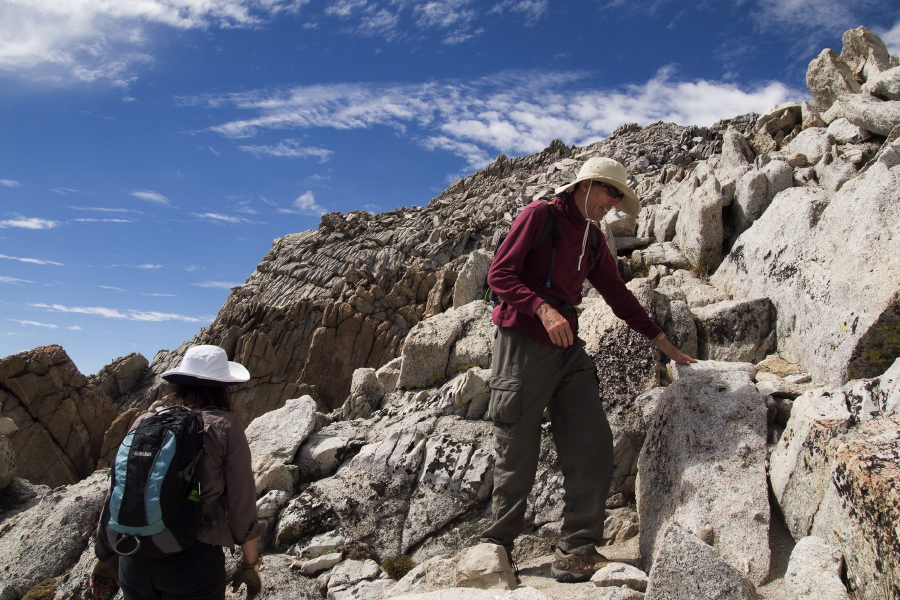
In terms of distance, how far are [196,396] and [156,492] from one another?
2.95 feet

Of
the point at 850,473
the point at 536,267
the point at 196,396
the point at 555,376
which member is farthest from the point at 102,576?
the point at 850,473

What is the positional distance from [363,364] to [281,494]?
1406 inches

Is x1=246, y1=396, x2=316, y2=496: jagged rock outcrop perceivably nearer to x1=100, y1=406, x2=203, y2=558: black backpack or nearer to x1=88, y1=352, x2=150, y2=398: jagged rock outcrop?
x1=100, y1=406, x2=203, y2=558: black backpack

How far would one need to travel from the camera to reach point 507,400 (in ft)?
19.1

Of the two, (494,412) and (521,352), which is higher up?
(521,352)

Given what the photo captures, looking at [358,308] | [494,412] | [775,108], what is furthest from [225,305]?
[494,412]

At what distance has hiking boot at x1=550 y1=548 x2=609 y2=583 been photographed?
209 inches

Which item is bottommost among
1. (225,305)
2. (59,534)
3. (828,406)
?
(59,534)

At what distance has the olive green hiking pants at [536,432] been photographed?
572 cm

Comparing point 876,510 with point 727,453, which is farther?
point 727,453

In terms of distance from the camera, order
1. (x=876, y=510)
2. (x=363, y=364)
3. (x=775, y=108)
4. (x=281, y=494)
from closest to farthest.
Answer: (x=876, y=510) → (x=281, y=494) → (x=775, y=108) → (x=363, y=364)

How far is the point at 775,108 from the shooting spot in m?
19.3

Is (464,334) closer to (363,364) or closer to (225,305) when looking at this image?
(363,364)

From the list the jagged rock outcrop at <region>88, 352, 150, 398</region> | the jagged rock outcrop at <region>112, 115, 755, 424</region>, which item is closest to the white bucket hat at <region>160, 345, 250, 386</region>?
the jagged rock outcrop at <region>112, 115, 755, 424</region>
